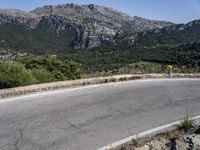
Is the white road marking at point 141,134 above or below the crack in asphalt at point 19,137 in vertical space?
below

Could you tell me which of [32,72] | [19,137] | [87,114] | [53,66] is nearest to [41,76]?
[32,72]

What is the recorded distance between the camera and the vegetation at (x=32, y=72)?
451 inches

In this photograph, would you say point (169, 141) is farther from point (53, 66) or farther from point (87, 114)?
point (53, 66)

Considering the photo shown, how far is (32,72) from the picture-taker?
13.3m

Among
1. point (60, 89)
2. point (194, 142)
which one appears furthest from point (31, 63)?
point (194, 142)

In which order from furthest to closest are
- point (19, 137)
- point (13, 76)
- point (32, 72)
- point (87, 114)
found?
point (32, 72)
point (13, 76)
point (87, 114)
point (19, 137)

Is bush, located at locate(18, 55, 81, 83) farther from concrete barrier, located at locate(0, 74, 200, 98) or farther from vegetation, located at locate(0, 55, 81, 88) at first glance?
concrete barrier, located at locate(0, 74, 200, 98)

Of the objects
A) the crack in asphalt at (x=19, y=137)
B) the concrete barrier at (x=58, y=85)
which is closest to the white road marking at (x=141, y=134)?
the crack in asphalt at (x=19, y=137)

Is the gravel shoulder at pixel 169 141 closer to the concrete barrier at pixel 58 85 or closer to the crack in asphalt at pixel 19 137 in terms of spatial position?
the crack in asphalt at pixel 19 137

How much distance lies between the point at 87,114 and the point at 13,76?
13.6 feet

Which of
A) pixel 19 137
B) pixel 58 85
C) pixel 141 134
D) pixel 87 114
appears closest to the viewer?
pixel 19 137

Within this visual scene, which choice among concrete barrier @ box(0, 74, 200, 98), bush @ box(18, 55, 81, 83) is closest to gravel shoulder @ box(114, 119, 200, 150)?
concrete barrier @ box(0, 74, 200, 98)

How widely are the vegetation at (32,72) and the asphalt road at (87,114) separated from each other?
181 cm

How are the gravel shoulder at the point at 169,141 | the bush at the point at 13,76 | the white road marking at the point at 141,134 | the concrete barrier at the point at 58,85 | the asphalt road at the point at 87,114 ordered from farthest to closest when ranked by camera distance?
the bush at the point at 13,76 → the concrete barrier at the point at 58,85 → the asphalt road at the point at 87,114 → the white road marking at the point at 141,134 → the gravel shoulder at the point at 169,141
